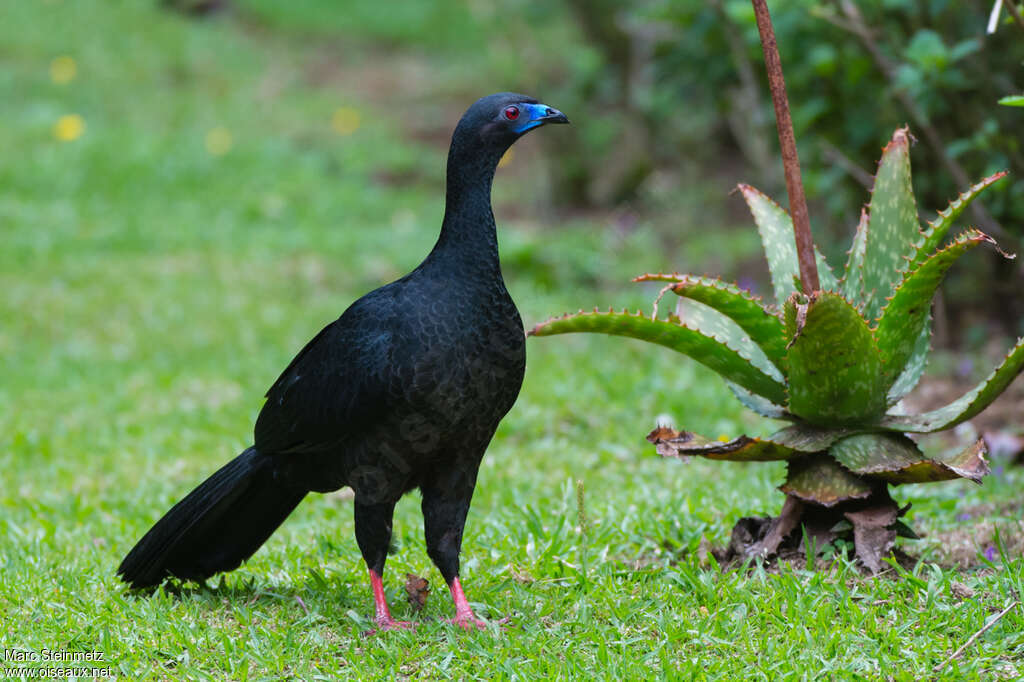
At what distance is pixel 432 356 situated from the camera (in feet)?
11.1

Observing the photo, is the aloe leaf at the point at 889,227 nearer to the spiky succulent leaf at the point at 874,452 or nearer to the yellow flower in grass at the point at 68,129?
the spiky succulent leaf at the point at 874,452

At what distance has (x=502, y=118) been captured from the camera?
11.9ft

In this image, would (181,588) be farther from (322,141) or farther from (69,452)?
(322,141)

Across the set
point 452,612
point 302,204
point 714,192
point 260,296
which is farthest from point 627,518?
point 302,204

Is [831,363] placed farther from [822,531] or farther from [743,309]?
[822,531]

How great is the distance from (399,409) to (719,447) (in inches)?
39.3

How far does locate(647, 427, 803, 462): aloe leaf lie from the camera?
11.8 feet

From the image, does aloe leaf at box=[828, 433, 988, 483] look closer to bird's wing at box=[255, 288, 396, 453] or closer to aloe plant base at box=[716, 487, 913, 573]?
aloe plant base at box=[716, 487, 913, 573]

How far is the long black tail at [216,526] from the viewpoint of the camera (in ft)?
12.5

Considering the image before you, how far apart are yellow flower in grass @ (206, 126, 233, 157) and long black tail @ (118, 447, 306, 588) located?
32.0ft

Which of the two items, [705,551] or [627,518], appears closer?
[705,551]

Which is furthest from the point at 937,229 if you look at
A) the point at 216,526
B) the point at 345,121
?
the point at 345,121

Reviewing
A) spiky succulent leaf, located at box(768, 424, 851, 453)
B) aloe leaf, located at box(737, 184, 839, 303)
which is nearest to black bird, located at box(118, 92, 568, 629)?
aloe leaf, located at box(737, 184, 839, 303)

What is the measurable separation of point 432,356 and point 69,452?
350 cm
